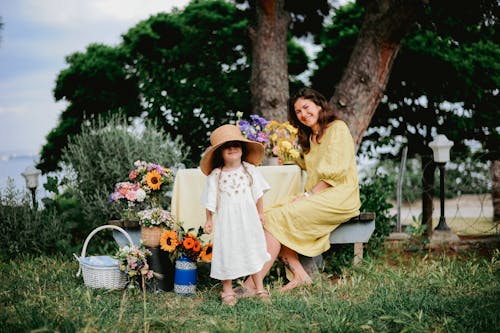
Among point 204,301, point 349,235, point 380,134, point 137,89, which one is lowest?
point 204,301

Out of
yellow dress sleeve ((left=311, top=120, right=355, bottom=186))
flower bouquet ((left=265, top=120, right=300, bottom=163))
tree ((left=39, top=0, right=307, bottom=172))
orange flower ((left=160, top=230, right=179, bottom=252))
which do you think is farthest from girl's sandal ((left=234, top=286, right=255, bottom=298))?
tree ((left=39, top=0, right=307, bottom=172))

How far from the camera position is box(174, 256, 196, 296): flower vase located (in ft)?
13.9

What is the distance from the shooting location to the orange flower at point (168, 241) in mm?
4211

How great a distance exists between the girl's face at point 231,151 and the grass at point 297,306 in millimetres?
1098

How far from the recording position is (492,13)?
6734 millimetres

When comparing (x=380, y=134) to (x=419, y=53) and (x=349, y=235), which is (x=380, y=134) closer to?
(x=419, y=53)

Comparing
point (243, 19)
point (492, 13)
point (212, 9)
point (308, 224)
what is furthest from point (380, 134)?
point (308, 224)

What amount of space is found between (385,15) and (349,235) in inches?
114

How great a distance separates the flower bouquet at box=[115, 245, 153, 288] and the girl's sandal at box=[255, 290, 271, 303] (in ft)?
2.88

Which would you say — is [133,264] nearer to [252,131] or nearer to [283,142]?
[252,131]

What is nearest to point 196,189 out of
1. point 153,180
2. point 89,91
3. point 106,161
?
point 153,180

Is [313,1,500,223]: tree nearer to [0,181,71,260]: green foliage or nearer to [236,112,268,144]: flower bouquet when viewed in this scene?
[236,112,268,144]: flower bouquet

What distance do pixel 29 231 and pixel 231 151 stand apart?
10.7 ft

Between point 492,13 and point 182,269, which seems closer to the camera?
point 182,269
